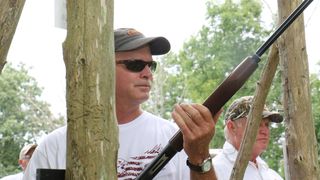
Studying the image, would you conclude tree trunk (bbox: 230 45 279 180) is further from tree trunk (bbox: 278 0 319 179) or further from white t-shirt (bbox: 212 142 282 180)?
white t-shirt (bbox: 212 142 282 180)

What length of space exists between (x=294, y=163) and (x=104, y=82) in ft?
5.50

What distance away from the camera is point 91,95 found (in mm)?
1554

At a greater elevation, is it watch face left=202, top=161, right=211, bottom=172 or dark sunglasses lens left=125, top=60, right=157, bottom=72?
dark sunglasses lens left=125, top=60, right=157, bottom=72

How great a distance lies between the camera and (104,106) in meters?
1.56

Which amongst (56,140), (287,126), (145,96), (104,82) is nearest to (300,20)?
(287,126)

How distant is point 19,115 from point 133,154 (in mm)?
25388

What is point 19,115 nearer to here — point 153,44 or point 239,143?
point 239,143

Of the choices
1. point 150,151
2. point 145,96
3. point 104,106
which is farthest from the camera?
point 145,96

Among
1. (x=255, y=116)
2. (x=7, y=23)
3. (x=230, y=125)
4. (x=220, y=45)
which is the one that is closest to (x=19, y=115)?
(x=220, y=45)

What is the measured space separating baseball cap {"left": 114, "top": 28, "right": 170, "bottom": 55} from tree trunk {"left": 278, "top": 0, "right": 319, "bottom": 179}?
76 cm

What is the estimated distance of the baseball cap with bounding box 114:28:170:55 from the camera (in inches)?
93.8

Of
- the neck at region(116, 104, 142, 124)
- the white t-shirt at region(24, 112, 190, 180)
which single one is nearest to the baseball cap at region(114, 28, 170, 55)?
the neck at region(116, 104, 142, 124)

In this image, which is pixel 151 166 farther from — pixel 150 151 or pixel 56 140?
pixel 56 140

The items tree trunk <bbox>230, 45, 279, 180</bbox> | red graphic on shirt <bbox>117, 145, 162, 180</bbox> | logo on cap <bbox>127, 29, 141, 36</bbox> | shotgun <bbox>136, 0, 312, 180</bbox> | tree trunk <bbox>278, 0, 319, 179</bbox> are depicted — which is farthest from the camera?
tree trunk <bbox>278, 0, 319, 179</bbox>
